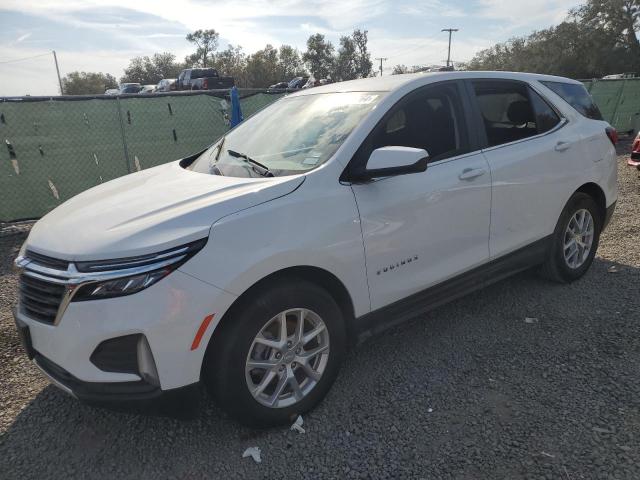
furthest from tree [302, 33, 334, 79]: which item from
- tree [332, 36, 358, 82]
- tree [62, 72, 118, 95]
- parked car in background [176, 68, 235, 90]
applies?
parked car in background [176, 68, 235, 90]

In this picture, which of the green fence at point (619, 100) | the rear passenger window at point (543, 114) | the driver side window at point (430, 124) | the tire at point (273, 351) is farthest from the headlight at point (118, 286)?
the green fence at point (619, 100)

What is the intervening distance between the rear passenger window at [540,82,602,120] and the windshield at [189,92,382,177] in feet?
6.67

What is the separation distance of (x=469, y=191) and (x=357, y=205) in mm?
949

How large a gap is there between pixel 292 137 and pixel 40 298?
1.69 metres

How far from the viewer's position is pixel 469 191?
3.16 meters

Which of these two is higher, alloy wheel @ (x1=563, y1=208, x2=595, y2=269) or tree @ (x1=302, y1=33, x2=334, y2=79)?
tree @ (x1=302, y1=33, x2=334, y2=79)

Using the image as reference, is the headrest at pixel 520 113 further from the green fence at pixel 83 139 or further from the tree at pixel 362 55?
the tree at pixel 362 55

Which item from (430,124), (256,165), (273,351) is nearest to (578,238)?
(430,124)

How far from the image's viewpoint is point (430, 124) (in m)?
3.18

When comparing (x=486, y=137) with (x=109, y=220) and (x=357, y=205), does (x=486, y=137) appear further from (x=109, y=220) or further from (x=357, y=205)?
(x=109, y=220)

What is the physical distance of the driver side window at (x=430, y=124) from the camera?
295 centimetres

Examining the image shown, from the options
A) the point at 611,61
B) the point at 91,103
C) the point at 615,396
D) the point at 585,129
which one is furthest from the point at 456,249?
the point at 611,61

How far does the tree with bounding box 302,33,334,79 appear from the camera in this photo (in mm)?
76812

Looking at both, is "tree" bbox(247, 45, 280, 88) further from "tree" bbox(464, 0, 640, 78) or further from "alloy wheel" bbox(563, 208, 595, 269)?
"alloy wheel" bbox(563, 208, 595, 269)
